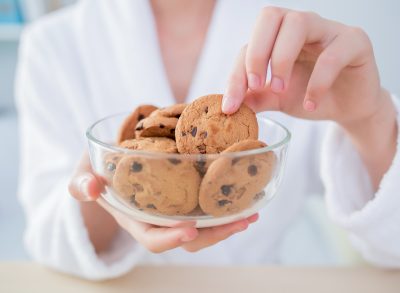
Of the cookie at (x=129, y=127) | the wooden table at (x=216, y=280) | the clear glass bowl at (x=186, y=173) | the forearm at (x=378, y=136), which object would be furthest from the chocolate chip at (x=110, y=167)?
the forearm at (x=378, y=136)

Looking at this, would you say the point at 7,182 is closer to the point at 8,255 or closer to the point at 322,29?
the point at 8,255

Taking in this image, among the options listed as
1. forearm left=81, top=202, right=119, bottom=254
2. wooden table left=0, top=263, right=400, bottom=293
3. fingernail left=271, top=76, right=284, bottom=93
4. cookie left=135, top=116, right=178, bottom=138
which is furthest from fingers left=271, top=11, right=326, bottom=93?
forearm left=81, top=202, right=119, bottom=254

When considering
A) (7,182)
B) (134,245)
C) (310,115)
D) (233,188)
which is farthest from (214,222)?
(7,182)

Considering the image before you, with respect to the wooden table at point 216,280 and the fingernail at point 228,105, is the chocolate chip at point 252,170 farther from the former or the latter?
the wooden table at point 216,280

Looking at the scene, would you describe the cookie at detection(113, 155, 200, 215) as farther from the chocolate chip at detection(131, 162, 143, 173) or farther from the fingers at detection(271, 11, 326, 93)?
the fingers at detection(271, 11, 326, 93)

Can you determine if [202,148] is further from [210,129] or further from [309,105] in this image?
[309,105]

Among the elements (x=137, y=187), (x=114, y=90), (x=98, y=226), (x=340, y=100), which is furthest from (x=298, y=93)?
(x=114, y=90)

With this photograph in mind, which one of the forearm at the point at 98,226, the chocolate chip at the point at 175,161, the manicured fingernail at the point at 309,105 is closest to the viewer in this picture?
the chocolate chip at the point at 175,161
